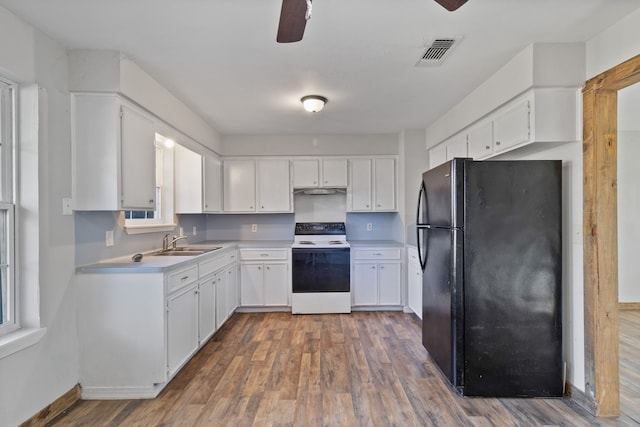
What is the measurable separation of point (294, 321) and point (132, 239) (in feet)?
6.46

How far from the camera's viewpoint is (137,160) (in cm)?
236

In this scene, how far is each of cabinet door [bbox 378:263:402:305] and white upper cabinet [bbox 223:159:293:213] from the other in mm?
1509

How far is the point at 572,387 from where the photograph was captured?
83.1 inches

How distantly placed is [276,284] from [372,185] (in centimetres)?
186

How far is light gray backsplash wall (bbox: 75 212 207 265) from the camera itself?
2.21 metres

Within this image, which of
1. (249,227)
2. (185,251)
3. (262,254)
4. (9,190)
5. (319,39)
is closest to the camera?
(9,190)

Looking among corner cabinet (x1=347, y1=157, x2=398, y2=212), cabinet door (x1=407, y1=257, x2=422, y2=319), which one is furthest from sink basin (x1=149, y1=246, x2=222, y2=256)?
cabinet door (x1=407, y1=257, x2=422, y2=319)

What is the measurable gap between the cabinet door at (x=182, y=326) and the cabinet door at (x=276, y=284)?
4.42 feet

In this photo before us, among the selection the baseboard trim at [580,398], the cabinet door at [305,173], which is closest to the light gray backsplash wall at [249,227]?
the cabinet door at [305,173]

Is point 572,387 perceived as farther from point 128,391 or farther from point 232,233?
point 232,233

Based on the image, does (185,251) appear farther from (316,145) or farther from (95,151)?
(316,145)

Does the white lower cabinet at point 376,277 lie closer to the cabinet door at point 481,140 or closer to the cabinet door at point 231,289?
the cabinet door at point 231,289

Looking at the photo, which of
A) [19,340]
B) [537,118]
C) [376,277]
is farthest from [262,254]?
[537,118]

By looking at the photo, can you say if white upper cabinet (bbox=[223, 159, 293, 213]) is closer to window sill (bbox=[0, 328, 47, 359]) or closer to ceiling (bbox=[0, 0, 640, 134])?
ceiling (bbox=[0, 0, 640, 134])
